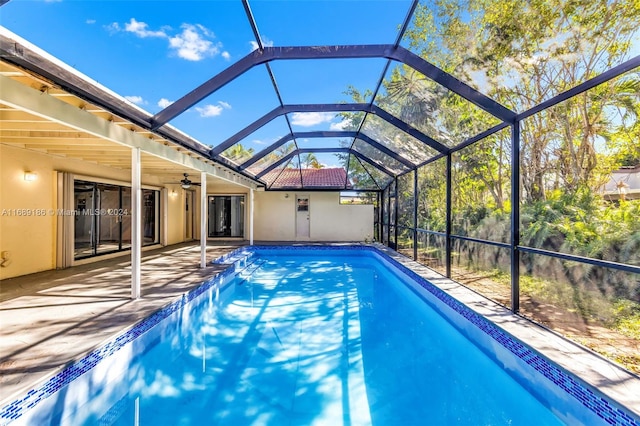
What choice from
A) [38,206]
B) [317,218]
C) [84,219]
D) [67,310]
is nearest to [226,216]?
[317,218]

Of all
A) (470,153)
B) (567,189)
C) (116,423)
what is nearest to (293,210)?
(470,153)

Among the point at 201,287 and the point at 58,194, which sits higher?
the point at 58,194

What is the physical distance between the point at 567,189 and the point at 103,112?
7.59 meters

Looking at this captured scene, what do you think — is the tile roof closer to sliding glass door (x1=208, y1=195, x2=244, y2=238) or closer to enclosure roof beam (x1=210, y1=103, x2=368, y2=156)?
sliding glass door (x1=208, y1=195, x2=244, y2=238)

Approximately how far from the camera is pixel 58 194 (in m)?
6.80

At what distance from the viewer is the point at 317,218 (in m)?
14.6

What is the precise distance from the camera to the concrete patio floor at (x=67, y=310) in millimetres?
2766

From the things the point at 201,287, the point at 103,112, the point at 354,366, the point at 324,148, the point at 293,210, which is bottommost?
the point at 354,366

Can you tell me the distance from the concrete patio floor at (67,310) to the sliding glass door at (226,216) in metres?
7.51

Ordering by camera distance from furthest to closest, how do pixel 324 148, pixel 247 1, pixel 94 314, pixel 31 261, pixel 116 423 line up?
pixel 324 148 → pixel 31 261 → pixel 94 314 → pixel 247 1 → pixel 116 423

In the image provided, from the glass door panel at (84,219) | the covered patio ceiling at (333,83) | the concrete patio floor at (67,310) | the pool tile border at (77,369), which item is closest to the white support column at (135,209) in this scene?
the covered patio ceiling at (333,83)

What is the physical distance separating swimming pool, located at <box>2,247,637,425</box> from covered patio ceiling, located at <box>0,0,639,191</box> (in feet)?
9.35

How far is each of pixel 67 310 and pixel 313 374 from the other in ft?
10.9

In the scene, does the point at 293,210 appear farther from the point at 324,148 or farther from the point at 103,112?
the point at 103,112
